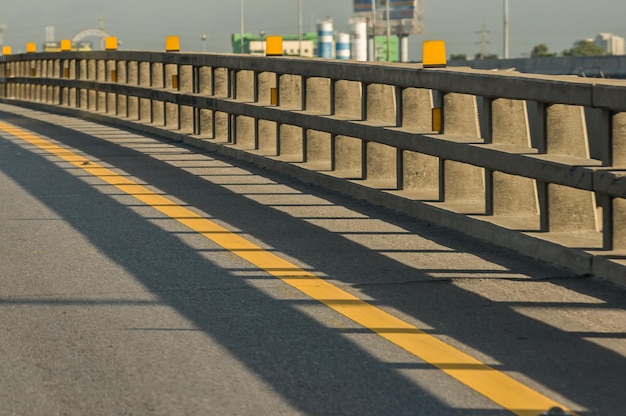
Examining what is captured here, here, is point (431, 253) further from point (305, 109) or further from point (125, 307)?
point (305, 109)

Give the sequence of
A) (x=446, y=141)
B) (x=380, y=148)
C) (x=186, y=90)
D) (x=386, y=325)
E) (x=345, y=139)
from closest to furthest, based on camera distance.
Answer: (x=386, y=325) < (x=446, y=141) < (x=380, y=148) < (x=345, y=139) < (x=186, y=90)

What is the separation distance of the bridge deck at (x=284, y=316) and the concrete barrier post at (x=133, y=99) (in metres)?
9.99

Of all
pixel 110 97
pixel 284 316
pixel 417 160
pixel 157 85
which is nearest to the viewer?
pixel 284 316

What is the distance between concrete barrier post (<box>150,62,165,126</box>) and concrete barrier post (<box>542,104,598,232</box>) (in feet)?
36.2

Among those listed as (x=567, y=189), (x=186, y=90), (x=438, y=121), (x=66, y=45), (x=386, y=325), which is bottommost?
(x=386, y=325)

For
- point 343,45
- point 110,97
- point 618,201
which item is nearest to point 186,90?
point 110,97

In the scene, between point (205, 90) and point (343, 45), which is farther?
point (343, 45)

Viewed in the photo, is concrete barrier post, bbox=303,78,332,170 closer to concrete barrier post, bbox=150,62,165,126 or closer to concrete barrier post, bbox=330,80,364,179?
concrete barrier post, bbox=330,80,364,179

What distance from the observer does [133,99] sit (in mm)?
20141

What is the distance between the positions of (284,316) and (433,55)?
4.00 meters

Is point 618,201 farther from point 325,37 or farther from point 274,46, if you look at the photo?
point 325,37

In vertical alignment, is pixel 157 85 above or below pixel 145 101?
above

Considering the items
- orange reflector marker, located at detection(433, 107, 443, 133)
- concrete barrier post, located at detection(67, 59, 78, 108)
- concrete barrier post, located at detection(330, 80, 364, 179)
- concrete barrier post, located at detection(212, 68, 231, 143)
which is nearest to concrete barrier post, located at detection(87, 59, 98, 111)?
concrete barrier post, located at detection(67, 59, 78, 108)

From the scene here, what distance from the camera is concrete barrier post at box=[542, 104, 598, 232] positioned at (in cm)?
756
